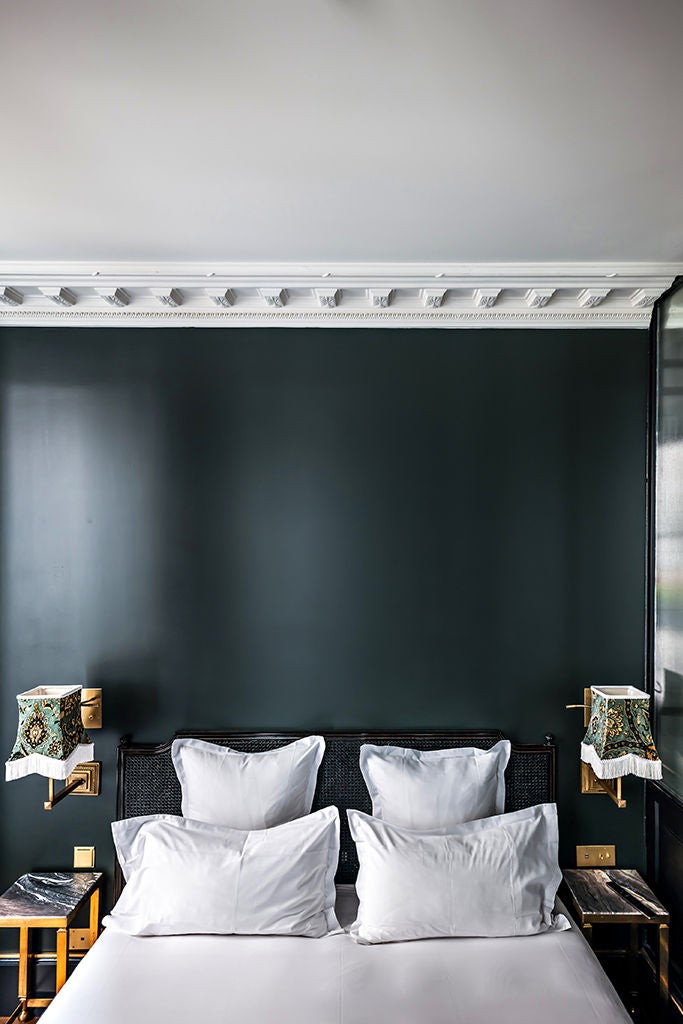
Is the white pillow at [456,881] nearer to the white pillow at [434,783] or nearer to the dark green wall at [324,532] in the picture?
the white pillow at [434,783]

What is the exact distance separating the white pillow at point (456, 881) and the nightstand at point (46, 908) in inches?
39.5

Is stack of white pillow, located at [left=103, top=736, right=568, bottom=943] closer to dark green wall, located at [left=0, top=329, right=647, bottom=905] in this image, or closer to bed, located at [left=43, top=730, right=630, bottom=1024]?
bed, located at [left=43, top=730, right=630, bottom=1024]

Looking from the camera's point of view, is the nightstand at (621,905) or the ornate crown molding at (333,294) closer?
the nightstand at (621,905)

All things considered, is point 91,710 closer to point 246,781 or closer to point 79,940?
point 246,781

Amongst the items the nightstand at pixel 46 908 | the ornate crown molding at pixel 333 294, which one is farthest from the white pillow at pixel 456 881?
the ornate crown molding at pixel 333 294

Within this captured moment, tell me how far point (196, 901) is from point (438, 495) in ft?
5.42

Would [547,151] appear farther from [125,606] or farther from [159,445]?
[125,606]

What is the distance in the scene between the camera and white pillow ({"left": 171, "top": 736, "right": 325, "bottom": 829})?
7.92 ft

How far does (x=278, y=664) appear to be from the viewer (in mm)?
2676

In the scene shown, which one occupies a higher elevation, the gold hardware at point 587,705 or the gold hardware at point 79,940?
the gold hardware at point 587,705

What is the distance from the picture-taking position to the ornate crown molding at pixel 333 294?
2445 millimetres

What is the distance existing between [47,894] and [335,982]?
116 centimetres

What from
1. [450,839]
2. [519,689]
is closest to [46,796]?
[450,839]

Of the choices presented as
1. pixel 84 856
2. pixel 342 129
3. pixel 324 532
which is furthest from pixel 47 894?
pixel 342 129
